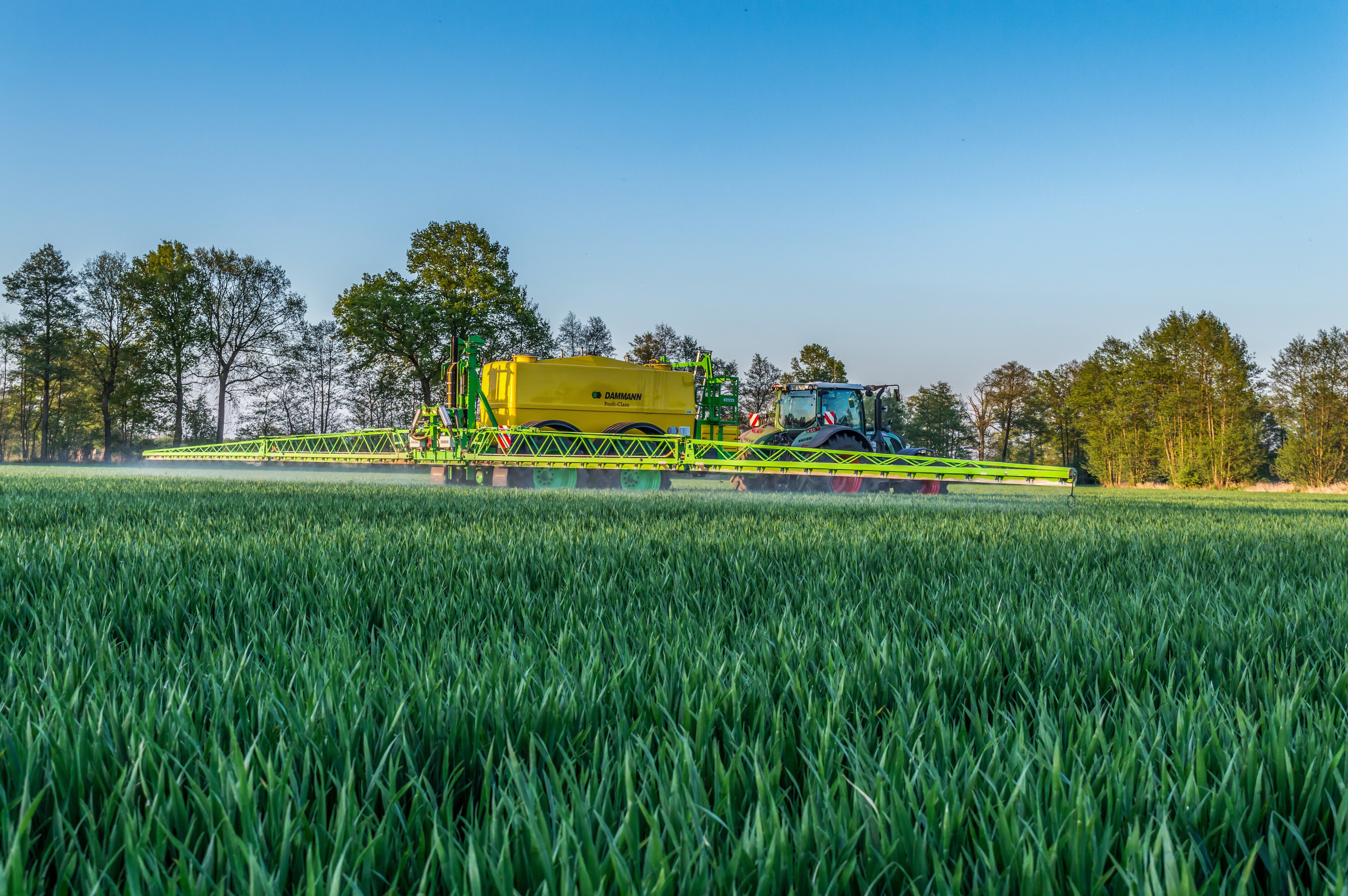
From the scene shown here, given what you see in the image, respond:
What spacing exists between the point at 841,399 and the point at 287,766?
16397 mm

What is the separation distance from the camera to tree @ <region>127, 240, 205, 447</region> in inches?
1449

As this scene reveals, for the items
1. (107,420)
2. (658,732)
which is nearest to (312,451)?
(658,732)

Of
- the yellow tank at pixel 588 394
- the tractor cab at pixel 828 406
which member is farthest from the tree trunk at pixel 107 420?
the tractor cab at pixel 828 406

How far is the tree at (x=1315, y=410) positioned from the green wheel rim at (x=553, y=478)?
45310 millimetres

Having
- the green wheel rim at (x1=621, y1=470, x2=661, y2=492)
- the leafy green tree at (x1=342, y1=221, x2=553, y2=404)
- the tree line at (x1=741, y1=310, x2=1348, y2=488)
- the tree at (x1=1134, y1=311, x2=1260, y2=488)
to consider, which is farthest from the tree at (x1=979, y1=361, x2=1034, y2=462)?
the green wheel rim at (x1=621, y1=470, x2=661, y2=492)

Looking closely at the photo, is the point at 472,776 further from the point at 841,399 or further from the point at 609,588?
the point at 841,399

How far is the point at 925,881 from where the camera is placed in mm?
684

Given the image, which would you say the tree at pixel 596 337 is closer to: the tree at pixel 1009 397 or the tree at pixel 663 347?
the tree at pixel 663 347

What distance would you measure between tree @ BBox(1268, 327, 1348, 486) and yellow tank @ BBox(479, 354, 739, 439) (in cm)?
4206

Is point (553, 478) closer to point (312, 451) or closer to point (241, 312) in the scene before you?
point (312, 451)

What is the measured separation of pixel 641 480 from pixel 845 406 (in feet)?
17.6

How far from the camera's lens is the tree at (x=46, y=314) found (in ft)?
121

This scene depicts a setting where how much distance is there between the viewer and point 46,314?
37.4m

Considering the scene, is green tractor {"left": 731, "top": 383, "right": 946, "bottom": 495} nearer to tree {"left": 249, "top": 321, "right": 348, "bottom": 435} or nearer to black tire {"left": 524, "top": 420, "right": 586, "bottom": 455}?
black tire {"left": 524, "top": 420, "right": 586, "bottom": 455}
